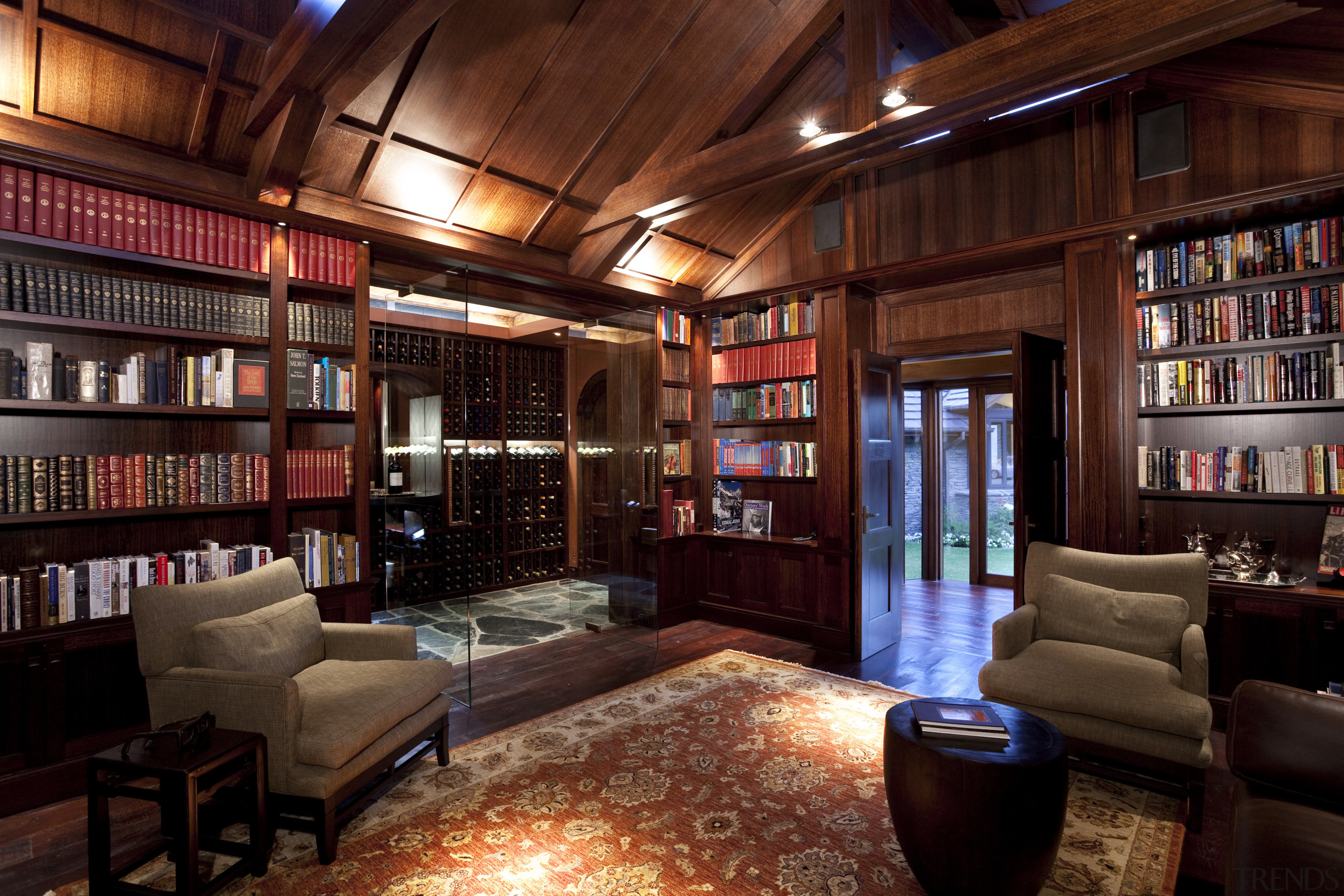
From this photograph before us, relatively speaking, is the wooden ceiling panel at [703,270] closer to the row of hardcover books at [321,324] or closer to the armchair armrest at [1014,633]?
the row of hardcover books at [321,324]

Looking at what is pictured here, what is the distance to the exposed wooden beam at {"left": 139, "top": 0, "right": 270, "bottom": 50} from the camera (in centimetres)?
288

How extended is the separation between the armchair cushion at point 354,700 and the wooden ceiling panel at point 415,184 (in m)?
2.74

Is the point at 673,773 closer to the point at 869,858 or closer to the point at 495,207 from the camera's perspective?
the point at 869,858

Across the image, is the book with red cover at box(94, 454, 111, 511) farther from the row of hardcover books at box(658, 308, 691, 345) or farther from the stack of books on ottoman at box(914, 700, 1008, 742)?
the row of hardcover books at box(658, 308, 691, 345)

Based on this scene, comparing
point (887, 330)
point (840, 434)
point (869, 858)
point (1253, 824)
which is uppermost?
point (887, 330)

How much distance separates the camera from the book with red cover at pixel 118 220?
3.07 meters

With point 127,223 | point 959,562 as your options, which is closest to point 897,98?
point 127,223

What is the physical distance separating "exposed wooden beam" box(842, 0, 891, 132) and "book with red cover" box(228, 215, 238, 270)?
10.5 ft

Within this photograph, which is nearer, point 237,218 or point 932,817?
point 932,817

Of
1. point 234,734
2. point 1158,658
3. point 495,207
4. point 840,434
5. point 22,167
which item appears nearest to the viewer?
point 234,734

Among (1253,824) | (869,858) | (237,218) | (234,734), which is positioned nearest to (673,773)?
(869,858)

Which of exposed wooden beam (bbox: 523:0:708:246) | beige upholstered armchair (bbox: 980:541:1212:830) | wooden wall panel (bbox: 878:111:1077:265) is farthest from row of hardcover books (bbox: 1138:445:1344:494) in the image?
exposed wooden beam (bbox: 523:0:708:246)

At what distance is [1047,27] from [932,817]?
3214 millimetres

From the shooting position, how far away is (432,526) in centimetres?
633
